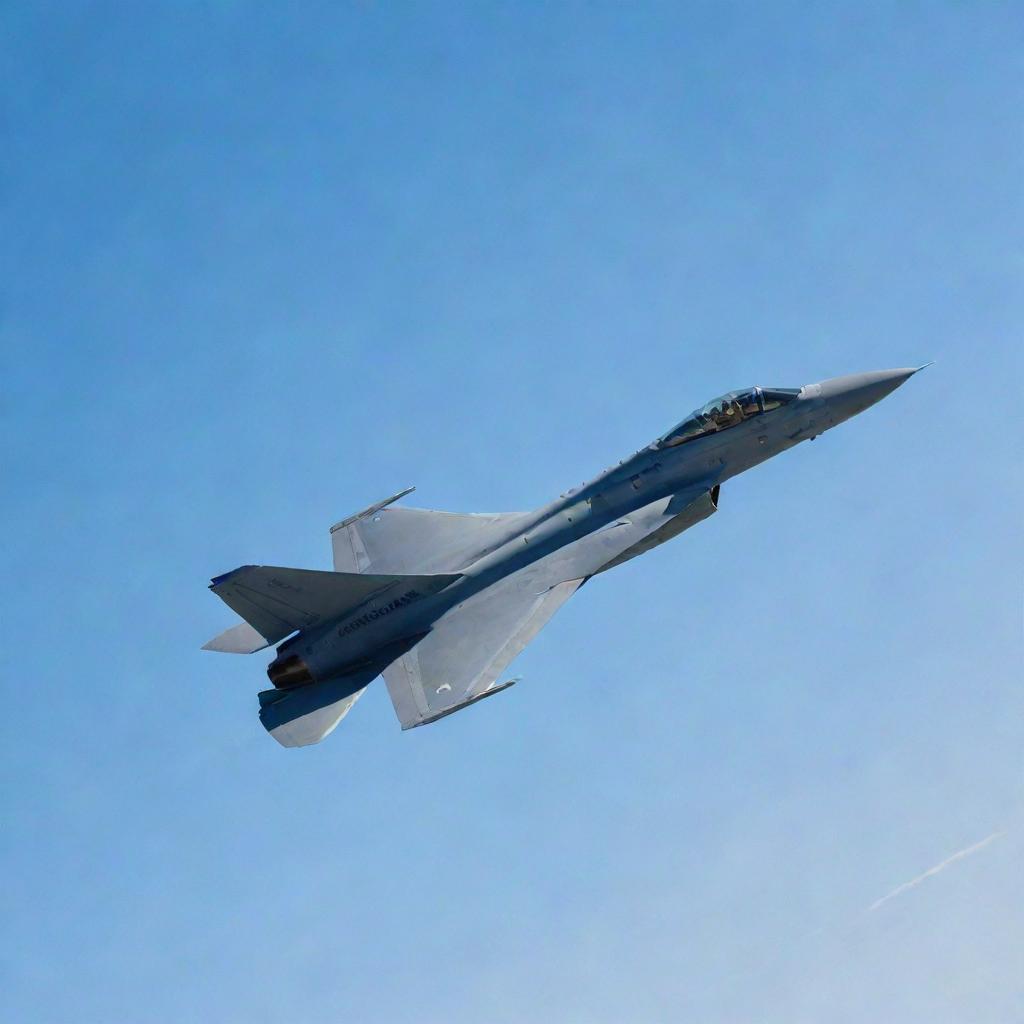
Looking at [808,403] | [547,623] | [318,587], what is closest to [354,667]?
[318,587]

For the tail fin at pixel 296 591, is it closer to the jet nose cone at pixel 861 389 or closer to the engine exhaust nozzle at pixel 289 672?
the engine exhaust nozzle at pixel 289 672

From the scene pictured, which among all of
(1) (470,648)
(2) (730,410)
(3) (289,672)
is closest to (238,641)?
(3) (289,672)

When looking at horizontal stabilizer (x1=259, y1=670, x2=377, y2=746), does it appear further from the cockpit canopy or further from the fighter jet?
the cockpit canopy

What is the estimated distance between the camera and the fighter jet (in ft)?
102

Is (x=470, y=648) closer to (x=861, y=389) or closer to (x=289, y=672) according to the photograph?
(x=289, y=672)

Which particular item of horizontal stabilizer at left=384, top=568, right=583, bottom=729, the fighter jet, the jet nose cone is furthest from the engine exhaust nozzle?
the jet nose cone

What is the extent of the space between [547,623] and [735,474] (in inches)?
210

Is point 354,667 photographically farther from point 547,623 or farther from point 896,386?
point 896,386

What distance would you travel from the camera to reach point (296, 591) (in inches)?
1235

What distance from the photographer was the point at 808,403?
31328mm

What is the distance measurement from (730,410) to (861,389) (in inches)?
111

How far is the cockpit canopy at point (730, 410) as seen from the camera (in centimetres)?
3125

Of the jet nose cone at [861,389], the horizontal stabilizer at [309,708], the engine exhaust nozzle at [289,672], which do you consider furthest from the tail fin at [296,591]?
the jet nose cone at [861,389]

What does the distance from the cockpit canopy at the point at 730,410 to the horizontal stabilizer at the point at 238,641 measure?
1025cm
